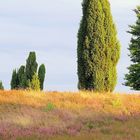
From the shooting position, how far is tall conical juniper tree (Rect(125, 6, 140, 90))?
52562 mm

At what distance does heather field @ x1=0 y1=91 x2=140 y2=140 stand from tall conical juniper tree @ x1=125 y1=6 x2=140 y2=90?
23.5 meters

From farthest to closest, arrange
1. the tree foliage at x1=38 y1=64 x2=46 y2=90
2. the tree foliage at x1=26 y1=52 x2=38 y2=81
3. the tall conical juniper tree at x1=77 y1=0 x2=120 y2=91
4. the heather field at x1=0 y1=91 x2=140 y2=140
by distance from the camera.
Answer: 1. the tree foliage at x1=38 y1=64 x2=46 y2=90
2. the tree foliage at x1=26 y1=52 x2=38 y2=81
3. the tall conical juniper tree at x1=77 y1=0 x2=120 y2=91
4. the heather field at x1=0 y1=91 x2=140 y2=140

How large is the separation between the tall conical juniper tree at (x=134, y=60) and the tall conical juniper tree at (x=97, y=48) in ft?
47.5

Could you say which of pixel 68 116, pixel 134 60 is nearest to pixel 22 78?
pixel 134 60

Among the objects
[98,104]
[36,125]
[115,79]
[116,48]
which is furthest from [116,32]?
[36,125]

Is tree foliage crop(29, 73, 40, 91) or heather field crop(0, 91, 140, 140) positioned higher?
tree foliage crop(29, 73, 40, 91)

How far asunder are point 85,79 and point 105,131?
58.5 feet

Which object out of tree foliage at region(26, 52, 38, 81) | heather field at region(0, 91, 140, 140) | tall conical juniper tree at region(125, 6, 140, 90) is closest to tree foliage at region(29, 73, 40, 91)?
tree foliage at region(26, 52, 38, 81)

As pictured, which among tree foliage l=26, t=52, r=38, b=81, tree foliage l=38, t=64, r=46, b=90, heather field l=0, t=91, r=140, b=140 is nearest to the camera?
heather field l=0, t=91, r=140, b=140

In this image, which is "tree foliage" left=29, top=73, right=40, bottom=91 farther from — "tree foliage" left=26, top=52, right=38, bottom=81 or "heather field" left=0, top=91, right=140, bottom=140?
"heather field" left=0, top=91, right=140, bottom=140

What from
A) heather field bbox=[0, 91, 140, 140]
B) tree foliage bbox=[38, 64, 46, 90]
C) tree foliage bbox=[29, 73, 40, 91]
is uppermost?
tree foliage bbox=[38, 64, 46, 90]

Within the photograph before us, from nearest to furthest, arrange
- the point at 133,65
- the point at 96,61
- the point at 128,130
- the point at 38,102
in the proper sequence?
the point at 128,130
the point at 38,102
the point at 96,61
the point at 133,65

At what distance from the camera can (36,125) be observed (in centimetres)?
1988

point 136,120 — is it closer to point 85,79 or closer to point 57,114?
point 57,114
